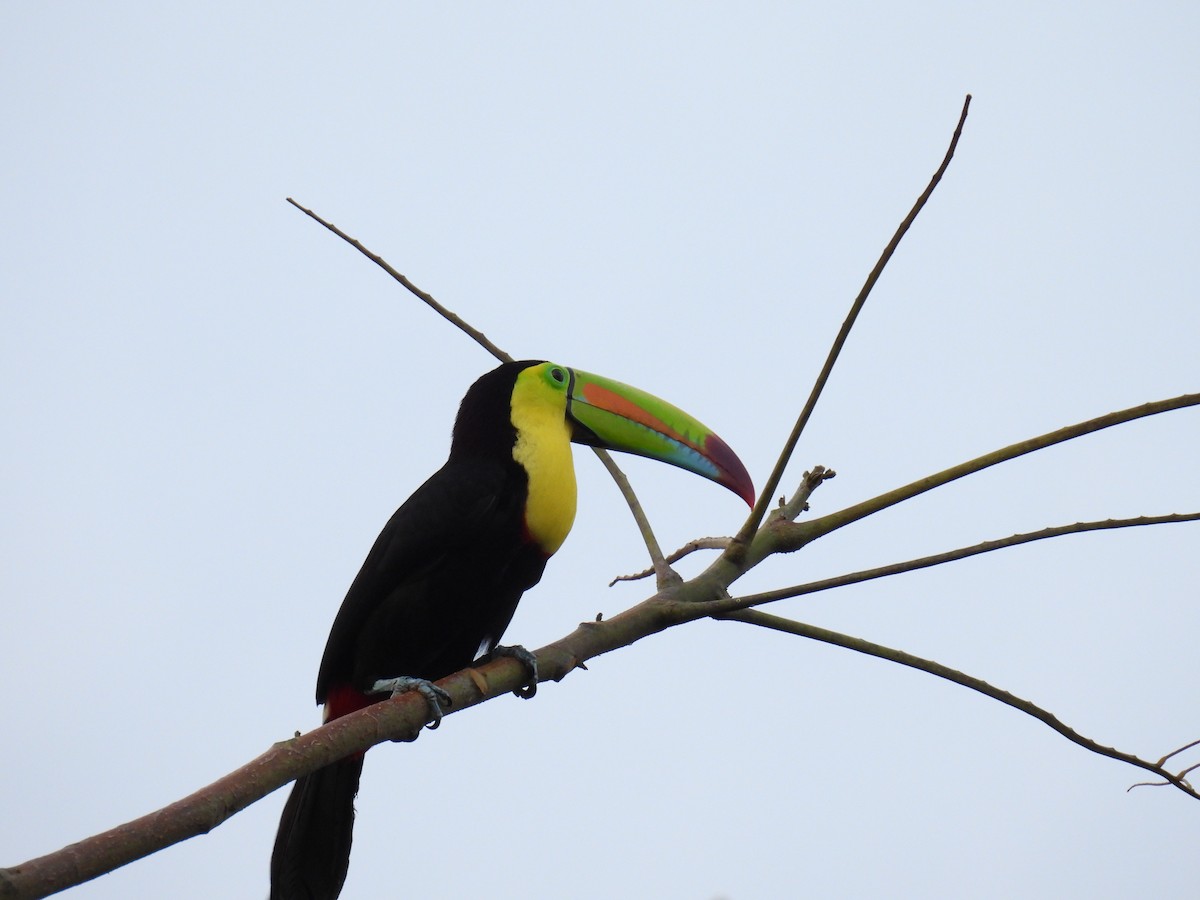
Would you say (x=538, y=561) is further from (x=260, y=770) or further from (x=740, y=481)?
(x=260, y=770)

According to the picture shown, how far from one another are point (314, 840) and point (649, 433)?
1.88m

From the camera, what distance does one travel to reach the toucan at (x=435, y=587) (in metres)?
3.81

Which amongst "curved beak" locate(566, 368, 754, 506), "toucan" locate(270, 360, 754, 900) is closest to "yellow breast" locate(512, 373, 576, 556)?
"toucan" locate(270, 360, 754, 900)

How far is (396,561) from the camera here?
405 cm

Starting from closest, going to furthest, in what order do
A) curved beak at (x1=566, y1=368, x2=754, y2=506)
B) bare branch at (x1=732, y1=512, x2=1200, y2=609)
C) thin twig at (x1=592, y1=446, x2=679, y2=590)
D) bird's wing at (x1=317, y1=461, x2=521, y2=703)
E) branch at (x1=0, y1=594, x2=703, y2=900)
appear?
branch at (x1=0, y1=594, x2=703, y2=900)
bare branch at (x1=732, y1=512, x2=1200, y2=609)
thin twig at (x1=592, y1=446, x2=679, y2=590)
bird's wing at (x1=317, y1=461, x2=521, y2=703)
curved beak at (x1=566, y1=368, x2=754, y2=506)

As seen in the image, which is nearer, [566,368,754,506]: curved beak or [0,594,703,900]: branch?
[0,594,703,900]: branch

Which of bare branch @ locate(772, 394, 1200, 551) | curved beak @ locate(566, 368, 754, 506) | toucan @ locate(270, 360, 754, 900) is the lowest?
bare branch @ locate(772, 394, 1200, 551)

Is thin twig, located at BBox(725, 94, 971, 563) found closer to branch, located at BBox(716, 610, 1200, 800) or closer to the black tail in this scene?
branch, located at BBox(716, 610, 1200, 800)

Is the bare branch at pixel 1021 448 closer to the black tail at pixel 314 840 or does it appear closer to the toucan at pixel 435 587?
the toucan at pixel 435 587

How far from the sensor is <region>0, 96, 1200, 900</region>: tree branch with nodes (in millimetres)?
2223

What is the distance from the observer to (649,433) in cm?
451

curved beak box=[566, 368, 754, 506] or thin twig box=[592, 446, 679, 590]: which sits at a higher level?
curved beak box=[566, 368, 754, 506]

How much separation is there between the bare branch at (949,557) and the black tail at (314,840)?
1679 millimetres

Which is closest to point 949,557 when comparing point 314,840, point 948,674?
point 948,674
